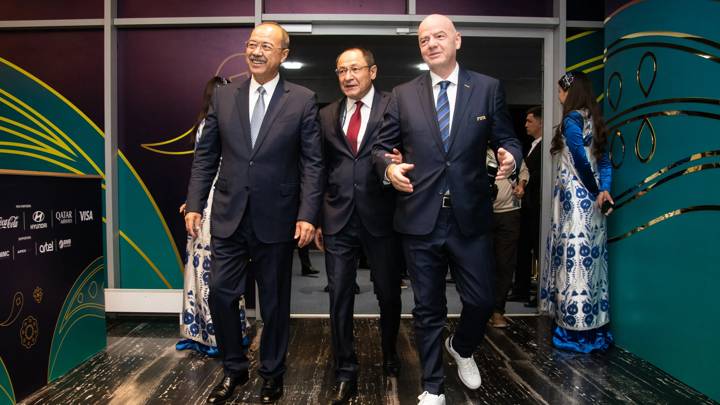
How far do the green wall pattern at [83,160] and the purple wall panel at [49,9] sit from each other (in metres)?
0.45

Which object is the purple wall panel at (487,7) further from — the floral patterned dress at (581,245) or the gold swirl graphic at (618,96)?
the floral patterned dress at (581,245)

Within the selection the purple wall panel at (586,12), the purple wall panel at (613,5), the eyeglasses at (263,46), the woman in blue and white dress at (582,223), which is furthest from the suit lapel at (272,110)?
the purple wall panel at (586,12)

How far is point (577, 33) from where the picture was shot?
4418mm

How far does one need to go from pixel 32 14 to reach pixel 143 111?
1230 millimetres

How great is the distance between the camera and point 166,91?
174 inches

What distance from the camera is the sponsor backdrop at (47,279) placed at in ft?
→ 8.27

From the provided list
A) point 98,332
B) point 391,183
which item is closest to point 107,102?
point 98,332

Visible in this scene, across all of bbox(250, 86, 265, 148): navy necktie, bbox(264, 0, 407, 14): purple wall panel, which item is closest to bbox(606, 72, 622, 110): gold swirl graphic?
bbox(264, 0, 407, 14): purple wall panel

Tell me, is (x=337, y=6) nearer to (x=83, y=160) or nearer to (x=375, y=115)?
(x=375, y=115)

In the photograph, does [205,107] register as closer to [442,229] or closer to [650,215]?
[442,229]

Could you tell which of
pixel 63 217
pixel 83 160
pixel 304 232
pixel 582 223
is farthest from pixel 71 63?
pixel 582 223

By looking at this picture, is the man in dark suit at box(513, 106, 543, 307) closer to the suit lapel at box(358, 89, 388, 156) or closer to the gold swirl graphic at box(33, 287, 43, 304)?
the suit lapel at box(358, 89, 388, 156)

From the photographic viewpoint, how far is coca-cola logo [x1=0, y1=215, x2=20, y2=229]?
2.47m

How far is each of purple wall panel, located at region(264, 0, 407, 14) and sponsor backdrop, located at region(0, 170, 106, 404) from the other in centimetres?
206
